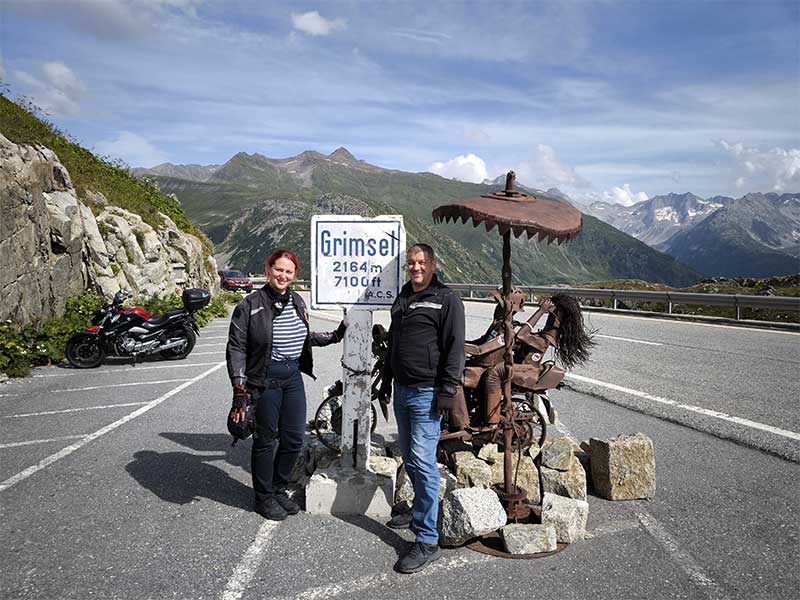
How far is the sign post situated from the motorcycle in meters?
7.38

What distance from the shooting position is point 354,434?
4727 mm

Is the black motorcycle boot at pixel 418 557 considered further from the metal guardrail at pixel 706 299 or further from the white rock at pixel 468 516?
the metal guardrail at pixel 706 299

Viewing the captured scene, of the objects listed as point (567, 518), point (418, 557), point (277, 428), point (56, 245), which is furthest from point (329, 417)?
point (56, 245)

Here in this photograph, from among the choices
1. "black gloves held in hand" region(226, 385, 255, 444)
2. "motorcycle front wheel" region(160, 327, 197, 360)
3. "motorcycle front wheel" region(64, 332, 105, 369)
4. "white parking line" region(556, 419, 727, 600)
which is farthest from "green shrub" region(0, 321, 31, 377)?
"white parking line" region(556, 419, 727, 600)

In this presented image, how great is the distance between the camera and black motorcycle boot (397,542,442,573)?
359 cm

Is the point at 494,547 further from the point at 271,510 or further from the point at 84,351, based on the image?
the point at 84,351

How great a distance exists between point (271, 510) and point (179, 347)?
7850 mm

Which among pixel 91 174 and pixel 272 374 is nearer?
pixel 272 374

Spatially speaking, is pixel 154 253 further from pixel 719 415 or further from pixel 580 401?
pixel 719 415

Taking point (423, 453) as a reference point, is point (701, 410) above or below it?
below

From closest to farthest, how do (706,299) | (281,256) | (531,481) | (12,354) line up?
(281,256)
(531,481)
(12,354)
(706,299)

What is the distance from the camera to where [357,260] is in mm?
4715

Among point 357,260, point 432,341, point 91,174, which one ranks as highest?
point 91,174

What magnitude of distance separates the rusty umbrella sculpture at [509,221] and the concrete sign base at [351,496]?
3.01 ft
